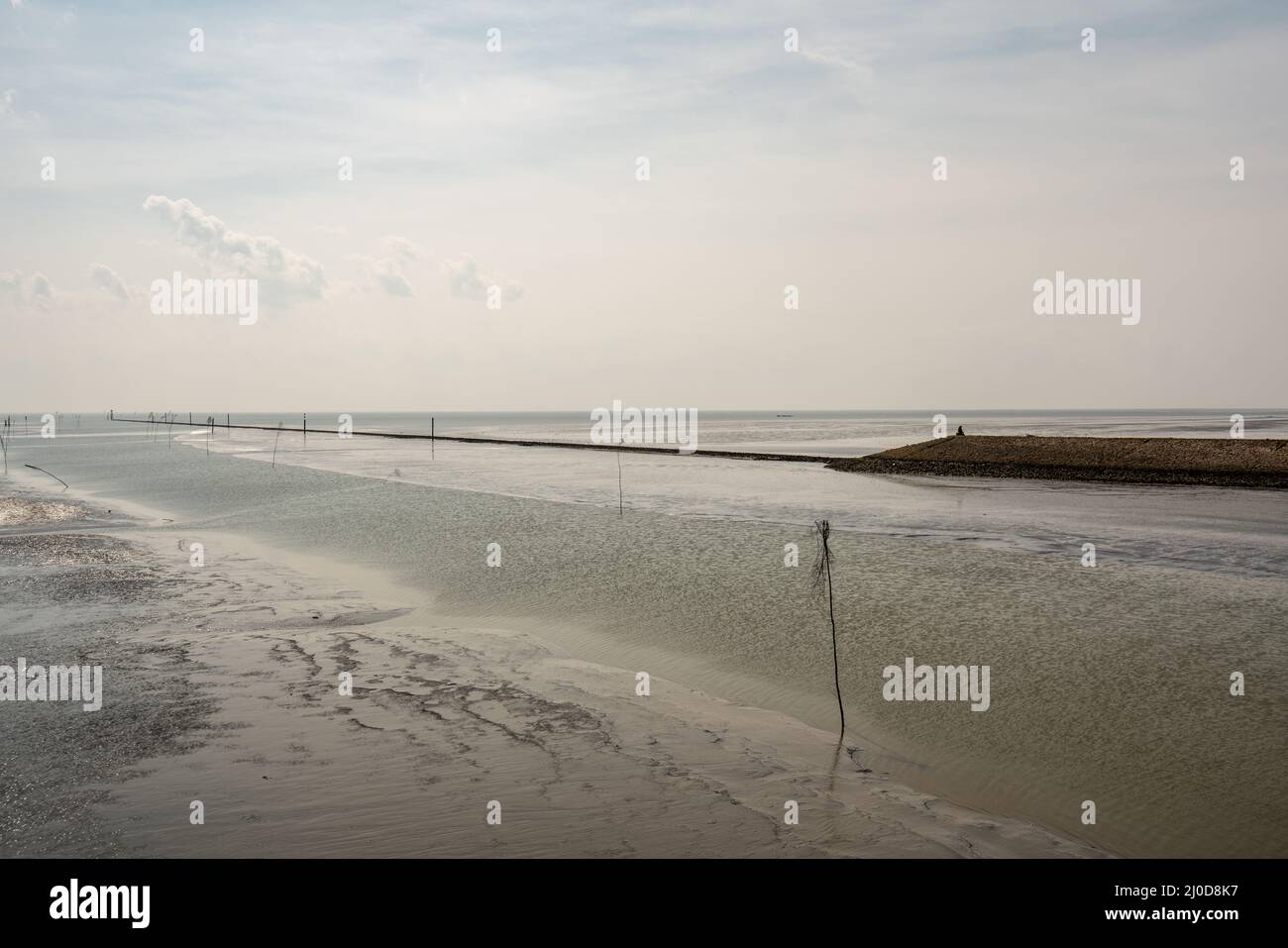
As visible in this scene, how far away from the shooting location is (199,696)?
11477 mm

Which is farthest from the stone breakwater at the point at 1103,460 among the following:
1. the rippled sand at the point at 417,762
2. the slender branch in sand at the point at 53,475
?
the slender branch in sand at the point at 53,475

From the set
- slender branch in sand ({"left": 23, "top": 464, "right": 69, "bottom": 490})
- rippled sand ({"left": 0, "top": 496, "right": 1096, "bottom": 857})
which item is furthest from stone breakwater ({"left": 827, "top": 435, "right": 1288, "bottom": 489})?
slender branch in sand ({"left": 23, "top": 464, "right": 69, "bottom": 490})

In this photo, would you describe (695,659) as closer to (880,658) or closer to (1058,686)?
(880,658)

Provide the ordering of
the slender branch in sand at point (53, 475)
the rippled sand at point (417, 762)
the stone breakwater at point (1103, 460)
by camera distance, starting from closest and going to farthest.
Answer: the rippled sand at point (417, 762) < the stone breakwater at point (1103, 460) < the slender branch in sand at point (53, 475)

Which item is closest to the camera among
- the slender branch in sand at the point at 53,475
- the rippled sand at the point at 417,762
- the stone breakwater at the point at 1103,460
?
the rippled sand at the point at 417,762

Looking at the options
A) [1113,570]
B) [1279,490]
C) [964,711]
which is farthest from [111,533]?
[1279,490]

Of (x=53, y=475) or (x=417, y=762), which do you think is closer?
(x=417, y=762)

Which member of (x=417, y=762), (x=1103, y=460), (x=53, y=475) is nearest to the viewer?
(x=417, y=762)

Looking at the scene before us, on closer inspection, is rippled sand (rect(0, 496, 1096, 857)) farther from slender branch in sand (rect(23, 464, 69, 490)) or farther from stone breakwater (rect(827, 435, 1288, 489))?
stone breakwater (rect(827, 435, 1288, 489))

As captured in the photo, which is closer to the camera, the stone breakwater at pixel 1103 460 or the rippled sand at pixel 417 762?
the rippled sand at pixel 417 762

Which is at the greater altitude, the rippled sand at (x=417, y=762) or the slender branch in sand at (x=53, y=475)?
the slender branch in sand at (x=53, y=475)

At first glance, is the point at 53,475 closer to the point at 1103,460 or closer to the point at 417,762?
the point at 417,762

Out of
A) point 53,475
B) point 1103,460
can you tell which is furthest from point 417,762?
Result: point 53,475

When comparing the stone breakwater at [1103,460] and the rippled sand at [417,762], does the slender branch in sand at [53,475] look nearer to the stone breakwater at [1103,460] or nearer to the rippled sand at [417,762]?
the rippled sand at [417,762]
